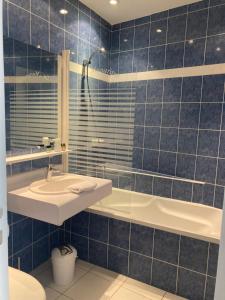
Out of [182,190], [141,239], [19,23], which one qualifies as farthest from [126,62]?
[141,239]

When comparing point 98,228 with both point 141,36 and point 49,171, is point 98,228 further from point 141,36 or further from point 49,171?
point 141,36

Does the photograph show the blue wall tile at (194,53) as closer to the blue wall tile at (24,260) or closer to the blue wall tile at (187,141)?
the blue wall tile at (187,141)

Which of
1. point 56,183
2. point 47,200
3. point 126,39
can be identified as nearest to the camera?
point 47,200

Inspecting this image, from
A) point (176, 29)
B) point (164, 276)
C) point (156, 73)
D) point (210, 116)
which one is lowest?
point (164, 276)

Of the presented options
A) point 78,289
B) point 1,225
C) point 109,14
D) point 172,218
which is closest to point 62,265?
point 78,289

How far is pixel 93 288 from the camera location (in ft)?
7.21

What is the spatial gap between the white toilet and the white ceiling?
2.71 metres

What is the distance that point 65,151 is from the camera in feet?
8.38

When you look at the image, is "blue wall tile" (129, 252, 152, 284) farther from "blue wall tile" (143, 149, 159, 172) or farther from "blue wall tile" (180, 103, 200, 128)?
"blue wall tile" (180, 103, 200, 128)

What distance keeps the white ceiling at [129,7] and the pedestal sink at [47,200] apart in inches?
79.0

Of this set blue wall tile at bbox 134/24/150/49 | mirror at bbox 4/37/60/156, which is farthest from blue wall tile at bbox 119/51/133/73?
mirror at bbox 4/37/60/156

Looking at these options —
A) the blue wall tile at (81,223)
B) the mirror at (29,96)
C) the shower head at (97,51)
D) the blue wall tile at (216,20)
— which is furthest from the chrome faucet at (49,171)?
the blue wall tile at (216,20)

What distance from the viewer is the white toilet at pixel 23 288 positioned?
4.65 ft

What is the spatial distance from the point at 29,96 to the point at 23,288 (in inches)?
60.1
